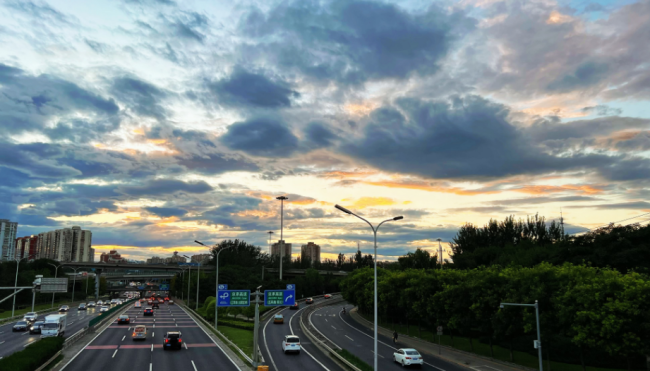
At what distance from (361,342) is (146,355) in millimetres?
27707

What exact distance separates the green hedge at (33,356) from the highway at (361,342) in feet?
91.6

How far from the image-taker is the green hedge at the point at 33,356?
92.5 ft

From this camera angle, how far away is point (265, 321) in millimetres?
82500

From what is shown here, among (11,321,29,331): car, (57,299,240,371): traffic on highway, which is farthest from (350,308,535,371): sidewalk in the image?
(11,321,29,331): car

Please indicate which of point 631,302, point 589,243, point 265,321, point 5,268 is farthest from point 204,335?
point 5,268

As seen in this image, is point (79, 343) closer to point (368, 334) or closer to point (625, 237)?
point (368, 334)

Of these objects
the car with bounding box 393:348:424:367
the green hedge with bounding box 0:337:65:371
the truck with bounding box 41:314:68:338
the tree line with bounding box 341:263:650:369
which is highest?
the tree line with bounding box 341:263:650:369

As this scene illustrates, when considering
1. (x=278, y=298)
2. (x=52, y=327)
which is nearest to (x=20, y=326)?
(x=52, y=327)

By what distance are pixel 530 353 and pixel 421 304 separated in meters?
14.1

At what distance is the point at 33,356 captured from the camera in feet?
104

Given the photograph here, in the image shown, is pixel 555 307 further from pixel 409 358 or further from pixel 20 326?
pixel 20 326

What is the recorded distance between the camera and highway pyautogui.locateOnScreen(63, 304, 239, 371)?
3672 centimetres

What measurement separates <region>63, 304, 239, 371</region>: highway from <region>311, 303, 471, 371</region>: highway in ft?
50.7

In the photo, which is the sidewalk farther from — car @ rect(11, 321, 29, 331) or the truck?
car @ rect(11, 321, 29, 331)
